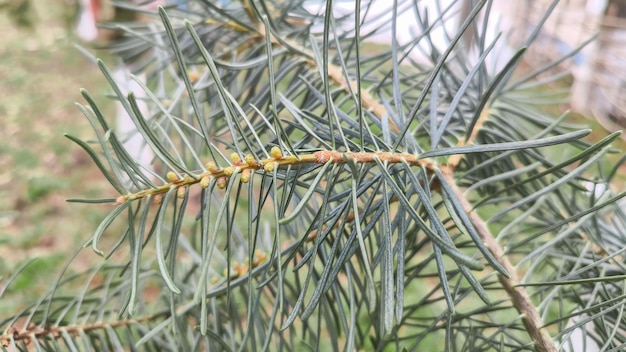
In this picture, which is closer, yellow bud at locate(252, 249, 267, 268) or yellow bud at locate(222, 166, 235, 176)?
yellow bud at locate(222, 166, 235, 176)

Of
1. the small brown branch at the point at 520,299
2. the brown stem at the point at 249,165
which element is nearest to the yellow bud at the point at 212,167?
the brown stem at the point at 249,165

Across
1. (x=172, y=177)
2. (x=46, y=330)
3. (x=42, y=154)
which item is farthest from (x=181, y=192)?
(x=42, y=154)

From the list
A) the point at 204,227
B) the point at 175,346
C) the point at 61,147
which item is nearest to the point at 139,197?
the point at 204,227

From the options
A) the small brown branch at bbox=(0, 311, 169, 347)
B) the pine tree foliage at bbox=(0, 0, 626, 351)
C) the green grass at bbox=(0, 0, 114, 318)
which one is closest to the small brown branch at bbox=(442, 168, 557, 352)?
the pine tree foliage at bbox=(0, 0, 626, 351)

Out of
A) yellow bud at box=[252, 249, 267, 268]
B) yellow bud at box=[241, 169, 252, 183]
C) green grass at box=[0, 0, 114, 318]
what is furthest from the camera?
green grass at box=[0, 0, 114, 318]

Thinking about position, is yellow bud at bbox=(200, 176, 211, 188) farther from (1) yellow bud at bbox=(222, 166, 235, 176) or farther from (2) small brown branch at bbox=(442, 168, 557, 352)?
(2) small brown branch at bbox=(442, 168, 557, 352)

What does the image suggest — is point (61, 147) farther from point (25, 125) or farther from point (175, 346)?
point (175, 346)

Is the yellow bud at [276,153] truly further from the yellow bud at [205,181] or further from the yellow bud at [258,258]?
the yellow bud at [258,258]

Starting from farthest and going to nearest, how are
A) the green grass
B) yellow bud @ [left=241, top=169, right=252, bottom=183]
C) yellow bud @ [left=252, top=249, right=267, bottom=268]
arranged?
the green grass, yellow bud @ [left=252, top=249, right=267, bottom=268], yellow bud @ [left=241, top=169, right=252, bottom=183]

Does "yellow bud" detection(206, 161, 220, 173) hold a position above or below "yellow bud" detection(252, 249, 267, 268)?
above
